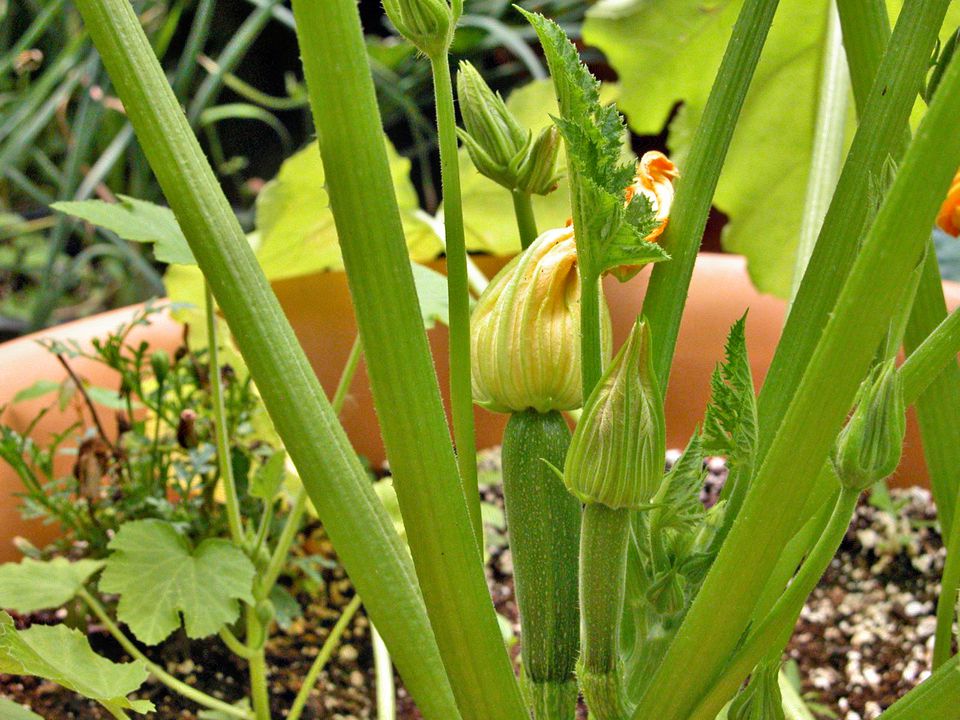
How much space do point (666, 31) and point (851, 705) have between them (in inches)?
21.2

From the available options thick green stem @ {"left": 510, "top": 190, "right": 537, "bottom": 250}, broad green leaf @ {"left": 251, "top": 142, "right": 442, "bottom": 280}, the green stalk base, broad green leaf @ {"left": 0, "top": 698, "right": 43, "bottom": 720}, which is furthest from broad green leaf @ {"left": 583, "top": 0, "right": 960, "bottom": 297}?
broad green leaf @ {"left": 0, "top": 698, "right": 43, "bottom": 720}

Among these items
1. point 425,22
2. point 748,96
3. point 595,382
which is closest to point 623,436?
point 595,382

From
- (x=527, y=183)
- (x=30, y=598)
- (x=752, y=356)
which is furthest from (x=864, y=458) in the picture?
(x=752, y=356)

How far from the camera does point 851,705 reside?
0.79 meters

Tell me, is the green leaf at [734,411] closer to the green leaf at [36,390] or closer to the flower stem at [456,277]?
the flower stem at [456,277]

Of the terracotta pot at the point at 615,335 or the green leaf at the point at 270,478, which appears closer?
the green leaf at the point at 270,478

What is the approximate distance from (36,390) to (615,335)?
1.61 ft

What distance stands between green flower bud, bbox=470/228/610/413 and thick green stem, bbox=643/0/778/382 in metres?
0.03

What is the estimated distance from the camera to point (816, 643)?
867 millimetres

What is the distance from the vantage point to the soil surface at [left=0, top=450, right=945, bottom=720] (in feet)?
2.57

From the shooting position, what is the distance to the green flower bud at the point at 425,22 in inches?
14.1

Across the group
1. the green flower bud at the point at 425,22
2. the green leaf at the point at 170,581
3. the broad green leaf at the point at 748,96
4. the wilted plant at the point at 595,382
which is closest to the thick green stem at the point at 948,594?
the wilted plant at the point at 595,382

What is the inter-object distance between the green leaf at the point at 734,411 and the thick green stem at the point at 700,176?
47mm

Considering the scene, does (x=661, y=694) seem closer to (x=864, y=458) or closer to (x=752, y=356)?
(x=864, y=458)
